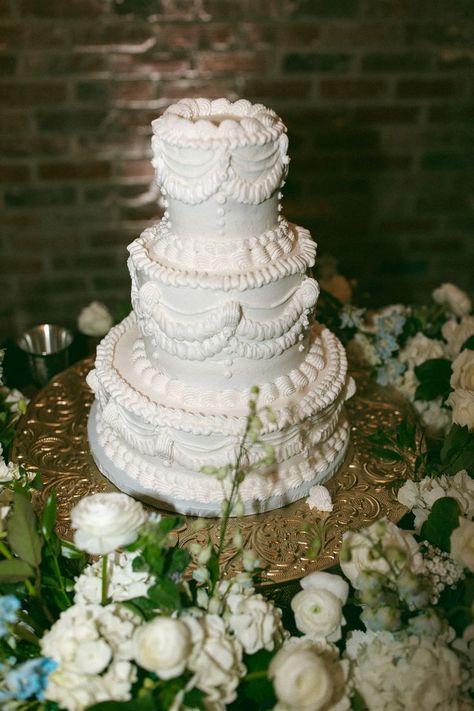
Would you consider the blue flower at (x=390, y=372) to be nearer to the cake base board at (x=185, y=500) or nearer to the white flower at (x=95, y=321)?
the cake base board at (x=185, y=500)

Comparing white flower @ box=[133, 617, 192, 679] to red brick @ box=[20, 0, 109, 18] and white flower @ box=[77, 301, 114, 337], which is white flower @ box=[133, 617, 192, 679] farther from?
red brick @ box=[20, 0, 109, 18]

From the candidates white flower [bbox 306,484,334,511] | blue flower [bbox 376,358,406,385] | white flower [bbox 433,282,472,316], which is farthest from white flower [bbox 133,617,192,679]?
white flower [bbox 433,282,472,316]

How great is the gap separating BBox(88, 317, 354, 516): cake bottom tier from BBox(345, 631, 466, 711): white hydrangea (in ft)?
1.39

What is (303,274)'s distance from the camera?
166cm

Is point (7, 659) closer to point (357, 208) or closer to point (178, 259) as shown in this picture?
point (178, 259)

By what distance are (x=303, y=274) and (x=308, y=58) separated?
1.59 m

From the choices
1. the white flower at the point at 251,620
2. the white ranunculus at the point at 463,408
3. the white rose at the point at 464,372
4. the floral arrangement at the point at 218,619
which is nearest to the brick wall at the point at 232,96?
the white rose at the point at 464,372

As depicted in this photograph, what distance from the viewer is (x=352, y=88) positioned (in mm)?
2986

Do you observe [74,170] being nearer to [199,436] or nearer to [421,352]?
[421,352]

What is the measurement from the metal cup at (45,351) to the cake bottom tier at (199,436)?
489mm

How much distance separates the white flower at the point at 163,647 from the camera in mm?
1184

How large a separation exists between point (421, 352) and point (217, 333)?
894 mm

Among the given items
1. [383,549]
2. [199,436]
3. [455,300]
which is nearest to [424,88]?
[455,300]

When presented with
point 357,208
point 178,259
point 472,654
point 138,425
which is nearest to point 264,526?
point 138,425
